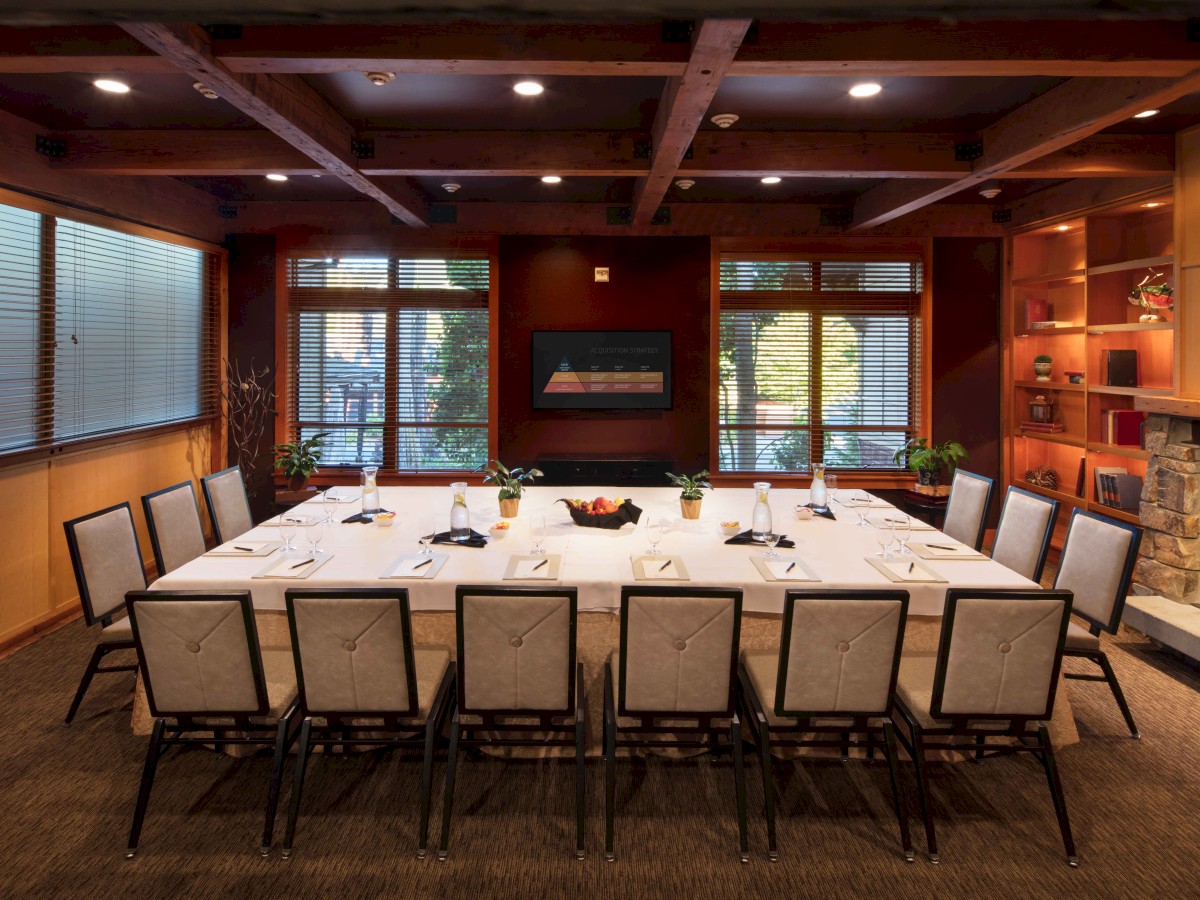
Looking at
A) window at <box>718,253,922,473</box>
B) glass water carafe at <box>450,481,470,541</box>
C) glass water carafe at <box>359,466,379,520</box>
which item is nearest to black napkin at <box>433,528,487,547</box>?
glass water carafe at <box>450,481,470,541</box>

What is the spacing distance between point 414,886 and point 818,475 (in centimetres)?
287

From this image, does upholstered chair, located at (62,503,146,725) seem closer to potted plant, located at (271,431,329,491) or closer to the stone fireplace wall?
potted plant, located at (271,431,329,491)

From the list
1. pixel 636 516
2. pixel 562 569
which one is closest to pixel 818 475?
pixel 636 516

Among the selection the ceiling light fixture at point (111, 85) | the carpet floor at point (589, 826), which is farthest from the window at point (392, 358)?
the carpet floor at point (589, 826)

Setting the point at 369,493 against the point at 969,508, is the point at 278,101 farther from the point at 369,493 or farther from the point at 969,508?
the point at 969,508

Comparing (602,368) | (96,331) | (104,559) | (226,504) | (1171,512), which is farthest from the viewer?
(602,368)

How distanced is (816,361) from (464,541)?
415 centimetres

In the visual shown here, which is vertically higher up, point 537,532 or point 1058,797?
point 537,532

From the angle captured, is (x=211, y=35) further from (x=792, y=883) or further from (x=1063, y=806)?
(x=1063, y=806)

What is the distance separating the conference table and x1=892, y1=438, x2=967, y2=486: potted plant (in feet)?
8.73

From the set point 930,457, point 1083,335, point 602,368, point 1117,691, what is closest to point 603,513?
point 1117,691

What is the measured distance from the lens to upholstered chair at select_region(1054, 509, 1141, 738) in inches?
122

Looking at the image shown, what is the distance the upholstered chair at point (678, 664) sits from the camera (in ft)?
7.93

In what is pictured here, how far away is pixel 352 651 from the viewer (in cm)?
246
